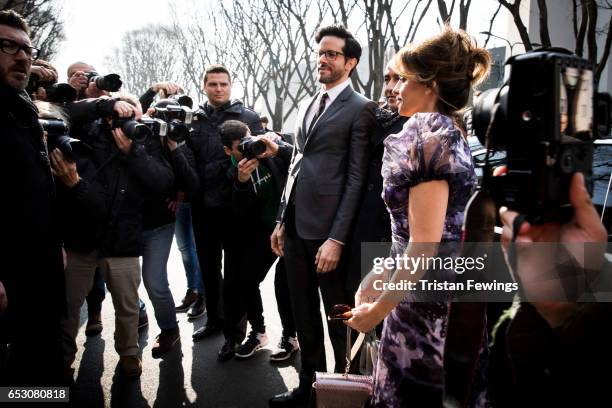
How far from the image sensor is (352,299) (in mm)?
2730

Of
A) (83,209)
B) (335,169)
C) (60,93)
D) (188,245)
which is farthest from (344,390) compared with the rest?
(188,245)

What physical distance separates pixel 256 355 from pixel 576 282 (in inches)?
121

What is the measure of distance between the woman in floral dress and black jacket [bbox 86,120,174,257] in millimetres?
2053

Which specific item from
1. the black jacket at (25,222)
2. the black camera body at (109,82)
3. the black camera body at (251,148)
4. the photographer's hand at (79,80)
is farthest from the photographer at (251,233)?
the black jacket at (25,222)

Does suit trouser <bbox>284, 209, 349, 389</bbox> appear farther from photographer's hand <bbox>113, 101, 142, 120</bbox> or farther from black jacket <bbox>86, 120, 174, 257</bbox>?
photographer's hand <bbox>113, 101, 142, 120</bbox>

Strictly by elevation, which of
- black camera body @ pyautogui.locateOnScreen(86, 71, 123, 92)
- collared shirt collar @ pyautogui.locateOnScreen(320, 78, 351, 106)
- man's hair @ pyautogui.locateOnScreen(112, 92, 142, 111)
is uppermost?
black camera body @ pyautogui.locateOnScreen(86, 71, 123, 92)

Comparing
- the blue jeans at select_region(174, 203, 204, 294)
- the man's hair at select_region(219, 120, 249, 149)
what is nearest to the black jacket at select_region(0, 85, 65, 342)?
the man's hair at select_region(219, 120, 249, 149)

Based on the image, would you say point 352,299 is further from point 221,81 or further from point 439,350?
point 221,81

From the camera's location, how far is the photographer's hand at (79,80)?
12.3ft

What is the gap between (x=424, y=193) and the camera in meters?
1.47

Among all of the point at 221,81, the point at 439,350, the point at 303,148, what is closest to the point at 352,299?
the point at 303,148

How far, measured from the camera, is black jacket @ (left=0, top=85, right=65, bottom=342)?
2.19 meters

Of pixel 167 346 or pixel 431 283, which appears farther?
pixel 167 346

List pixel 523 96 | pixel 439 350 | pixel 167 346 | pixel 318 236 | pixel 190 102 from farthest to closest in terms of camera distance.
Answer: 1. pixel 190 102
2. pixel 167 346
3. pixel 318 236
4. pixel 439 350
5. pixel 523 96
